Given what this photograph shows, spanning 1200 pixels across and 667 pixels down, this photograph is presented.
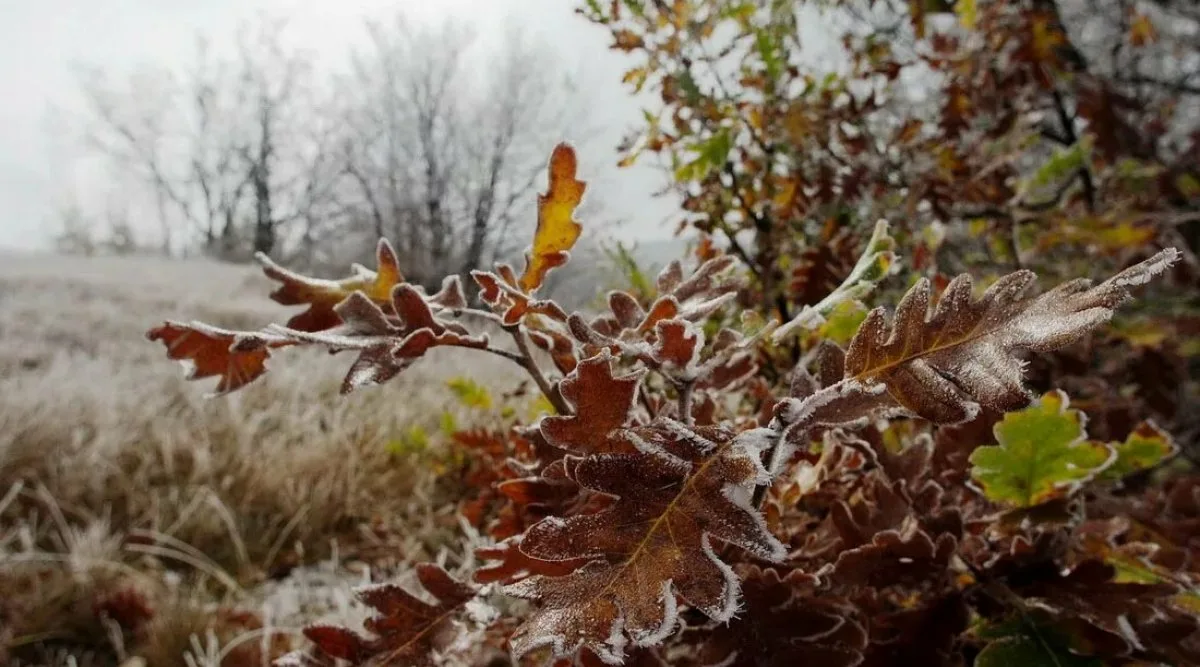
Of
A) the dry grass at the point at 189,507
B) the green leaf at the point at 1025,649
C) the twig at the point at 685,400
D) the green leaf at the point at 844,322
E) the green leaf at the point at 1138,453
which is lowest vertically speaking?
the dry grass at the point at 189,507

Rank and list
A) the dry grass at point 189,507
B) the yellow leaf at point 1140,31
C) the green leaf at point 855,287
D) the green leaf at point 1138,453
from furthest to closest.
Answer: the yellow leaf at point 1140,31, the dry grass at point 189,507, the green leaf at point 1138,453, the green leaf at point 855,287

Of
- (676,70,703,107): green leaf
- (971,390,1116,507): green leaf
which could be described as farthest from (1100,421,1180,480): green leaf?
(676,70,703,107): green leaf

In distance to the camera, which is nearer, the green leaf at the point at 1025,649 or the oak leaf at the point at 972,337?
the oak leaf at the point at 972,337

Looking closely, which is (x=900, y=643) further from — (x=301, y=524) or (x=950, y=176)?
(x=301, y=524)

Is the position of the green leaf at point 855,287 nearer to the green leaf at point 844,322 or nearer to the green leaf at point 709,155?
the green leaf at point 844,322

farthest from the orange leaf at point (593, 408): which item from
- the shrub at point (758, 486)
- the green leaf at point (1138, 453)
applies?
the green leaf at point (1138, 453)

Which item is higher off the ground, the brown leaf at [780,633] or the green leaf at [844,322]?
the green leaf at [844,322]

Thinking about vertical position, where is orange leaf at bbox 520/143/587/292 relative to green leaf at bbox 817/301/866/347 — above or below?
above

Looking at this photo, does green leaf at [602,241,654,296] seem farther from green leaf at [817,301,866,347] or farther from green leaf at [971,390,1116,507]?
green leaf at [971,390,1116,507]
